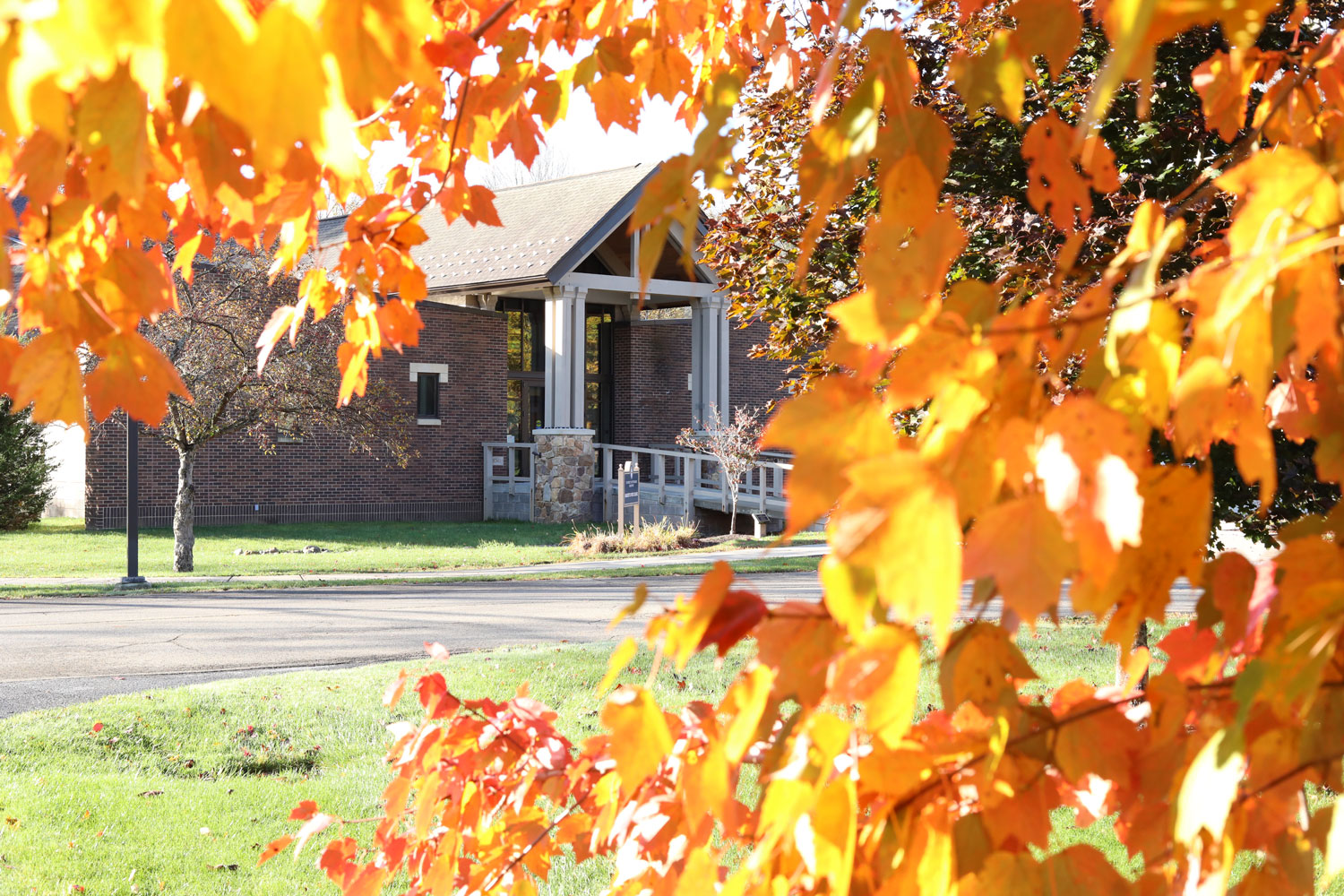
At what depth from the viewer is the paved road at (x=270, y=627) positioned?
9.02 metres

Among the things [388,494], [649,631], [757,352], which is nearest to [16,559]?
[388,494]

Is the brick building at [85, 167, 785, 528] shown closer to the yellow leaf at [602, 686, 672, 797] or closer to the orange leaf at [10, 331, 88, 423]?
the orange leaf at [10, 331, 88, 423]

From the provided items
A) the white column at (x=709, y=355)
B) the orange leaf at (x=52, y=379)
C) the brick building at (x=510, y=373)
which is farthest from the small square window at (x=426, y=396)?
the orange leaf at (x=52, y=379)

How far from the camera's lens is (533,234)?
24.2 m

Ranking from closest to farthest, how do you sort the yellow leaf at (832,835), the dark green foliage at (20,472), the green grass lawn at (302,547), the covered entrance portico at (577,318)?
the yellow leaf at (832,835), the green grass lawn at (302,547), the dark green foliage at (20,472), the covered entrance portico at (577,318)

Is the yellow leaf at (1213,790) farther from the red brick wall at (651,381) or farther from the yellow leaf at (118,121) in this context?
the red brick wall at (651,381)

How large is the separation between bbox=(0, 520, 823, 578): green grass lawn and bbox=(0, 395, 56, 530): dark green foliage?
0.46m

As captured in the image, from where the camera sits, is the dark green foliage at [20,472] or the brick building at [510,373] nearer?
the dark green foliage at [20,472]

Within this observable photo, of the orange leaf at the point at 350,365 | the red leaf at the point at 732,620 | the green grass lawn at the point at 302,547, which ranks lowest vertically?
the green grass lawn at the point at 302,547

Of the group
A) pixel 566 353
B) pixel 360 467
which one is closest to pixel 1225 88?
pixel 566 353

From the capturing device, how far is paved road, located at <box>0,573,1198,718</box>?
29.6 feet

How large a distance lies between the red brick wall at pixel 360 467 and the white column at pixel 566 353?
8.97 ft

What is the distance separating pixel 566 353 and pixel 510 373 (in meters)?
4.33

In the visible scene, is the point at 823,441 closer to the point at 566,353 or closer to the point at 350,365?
the point at 350,365
